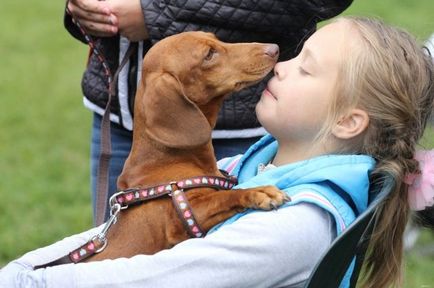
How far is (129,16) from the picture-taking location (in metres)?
3.34

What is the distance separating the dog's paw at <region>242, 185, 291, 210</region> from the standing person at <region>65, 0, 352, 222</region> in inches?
28.9

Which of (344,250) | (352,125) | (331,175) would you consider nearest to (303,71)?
(352,125)

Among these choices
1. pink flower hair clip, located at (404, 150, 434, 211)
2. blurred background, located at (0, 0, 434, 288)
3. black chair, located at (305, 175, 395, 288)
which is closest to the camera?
black chair, located at (305, 175, 395, 288)

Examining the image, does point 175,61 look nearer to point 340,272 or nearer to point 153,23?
point 153,23

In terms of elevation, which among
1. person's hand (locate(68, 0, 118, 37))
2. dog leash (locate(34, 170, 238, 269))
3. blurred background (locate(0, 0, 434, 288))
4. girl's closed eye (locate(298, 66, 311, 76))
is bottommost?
blurred background (locate(0, 0, 434, 288))

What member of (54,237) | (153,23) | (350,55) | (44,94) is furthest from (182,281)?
(44,94)

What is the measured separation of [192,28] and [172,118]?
453mm

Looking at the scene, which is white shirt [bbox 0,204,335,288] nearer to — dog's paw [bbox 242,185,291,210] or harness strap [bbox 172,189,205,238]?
dog's paw [bbox 242,185,291,210]

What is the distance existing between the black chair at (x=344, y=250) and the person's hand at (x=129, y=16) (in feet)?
3.52

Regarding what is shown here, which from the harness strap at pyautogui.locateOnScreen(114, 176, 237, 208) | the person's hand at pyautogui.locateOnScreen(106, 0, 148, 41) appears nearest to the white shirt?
the harness strap at pyautogui.locateOnScreen(114, 176, 237, 208)

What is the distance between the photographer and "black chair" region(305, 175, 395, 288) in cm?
242

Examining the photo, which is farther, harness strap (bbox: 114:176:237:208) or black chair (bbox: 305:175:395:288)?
harness strap (bbox: 114:176:237:208)

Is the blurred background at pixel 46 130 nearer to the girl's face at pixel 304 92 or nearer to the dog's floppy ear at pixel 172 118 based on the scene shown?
the girl's face at pixel 304 92

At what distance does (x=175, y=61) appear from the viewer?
305cm
